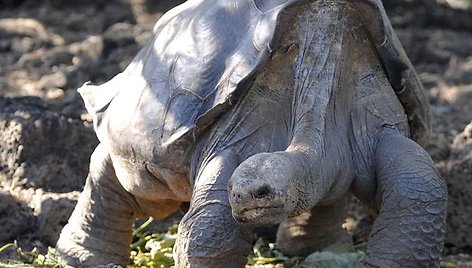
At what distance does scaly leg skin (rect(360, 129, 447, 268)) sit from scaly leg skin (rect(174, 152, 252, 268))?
0.42 m

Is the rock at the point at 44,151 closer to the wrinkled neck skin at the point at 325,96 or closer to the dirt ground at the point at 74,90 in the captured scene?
the dirt ground at the point at 74,90

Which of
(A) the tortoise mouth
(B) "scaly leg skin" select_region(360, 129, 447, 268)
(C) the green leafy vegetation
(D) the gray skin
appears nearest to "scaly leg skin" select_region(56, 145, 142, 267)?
(C) the green leafy vegetation

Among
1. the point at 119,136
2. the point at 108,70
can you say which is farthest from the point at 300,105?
the point at 108,70

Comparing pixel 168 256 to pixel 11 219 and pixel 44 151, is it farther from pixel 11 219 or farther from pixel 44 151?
pixel 44 151

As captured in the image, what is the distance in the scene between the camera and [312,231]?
5141mm

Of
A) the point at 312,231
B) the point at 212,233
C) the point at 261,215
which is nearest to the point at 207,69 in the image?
the point at 212,233

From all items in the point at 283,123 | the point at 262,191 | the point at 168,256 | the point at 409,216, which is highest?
the point at 262,191

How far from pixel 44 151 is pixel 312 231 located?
55.1 inches

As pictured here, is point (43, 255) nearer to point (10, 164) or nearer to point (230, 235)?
point (10, 164)

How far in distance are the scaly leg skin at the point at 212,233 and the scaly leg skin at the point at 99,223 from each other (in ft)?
3.31

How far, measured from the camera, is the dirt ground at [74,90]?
17.7 ft

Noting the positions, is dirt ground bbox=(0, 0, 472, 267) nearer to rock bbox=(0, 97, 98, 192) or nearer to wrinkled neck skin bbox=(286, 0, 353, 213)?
rock bbox=(0, 97, 98, 192)

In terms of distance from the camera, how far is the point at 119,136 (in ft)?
14.7

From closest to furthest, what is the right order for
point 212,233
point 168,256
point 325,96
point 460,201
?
point 212,233 → point 325,96 → point 168,256 → point 460,201
